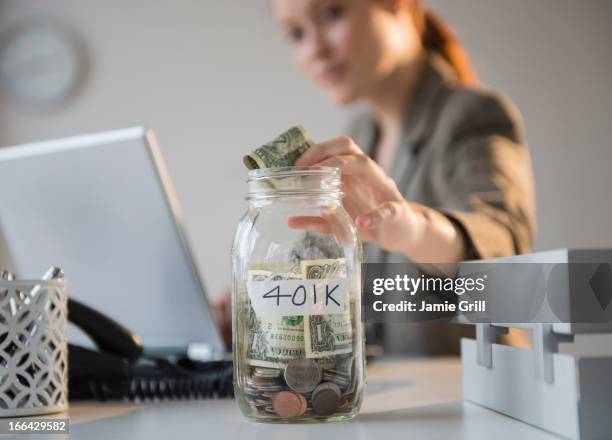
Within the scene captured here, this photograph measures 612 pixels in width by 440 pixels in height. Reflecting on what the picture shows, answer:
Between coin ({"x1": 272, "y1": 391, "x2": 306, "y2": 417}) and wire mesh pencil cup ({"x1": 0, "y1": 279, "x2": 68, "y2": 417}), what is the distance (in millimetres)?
230

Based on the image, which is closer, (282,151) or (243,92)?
(282,151)

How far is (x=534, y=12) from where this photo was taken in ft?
10.3

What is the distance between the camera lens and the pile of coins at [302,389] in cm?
55

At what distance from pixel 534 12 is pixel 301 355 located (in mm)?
2943

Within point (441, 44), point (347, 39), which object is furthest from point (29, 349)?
point (441, 44)

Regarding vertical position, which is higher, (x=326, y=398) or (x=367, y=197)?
(x=367, y=197)

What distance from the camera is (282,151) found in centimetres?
62

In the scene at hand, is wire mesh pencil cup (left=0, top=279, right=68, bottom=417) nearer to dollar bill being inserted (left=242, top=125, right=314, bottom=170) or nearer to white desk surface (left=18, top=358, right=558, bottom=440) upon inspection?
white desk surface (left=18, top=358, right=558, bottom=440)

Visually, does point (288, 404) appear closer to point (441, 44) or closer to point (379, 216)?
point (379, 216)

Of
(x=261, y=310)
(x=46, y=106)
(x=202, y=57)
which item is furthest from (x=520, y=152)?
(x=46, y=106)

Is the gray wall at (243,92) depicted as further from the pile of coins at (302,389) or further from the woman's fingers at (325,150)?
the pile of coins at (302,389)

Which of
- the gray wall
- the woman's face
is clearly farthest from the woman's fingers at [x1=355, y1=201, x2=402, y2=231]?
the gray wall

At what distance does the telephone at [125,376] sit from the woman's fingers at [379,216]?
241mm

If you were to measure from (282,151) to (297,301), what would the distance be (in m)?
0.14
